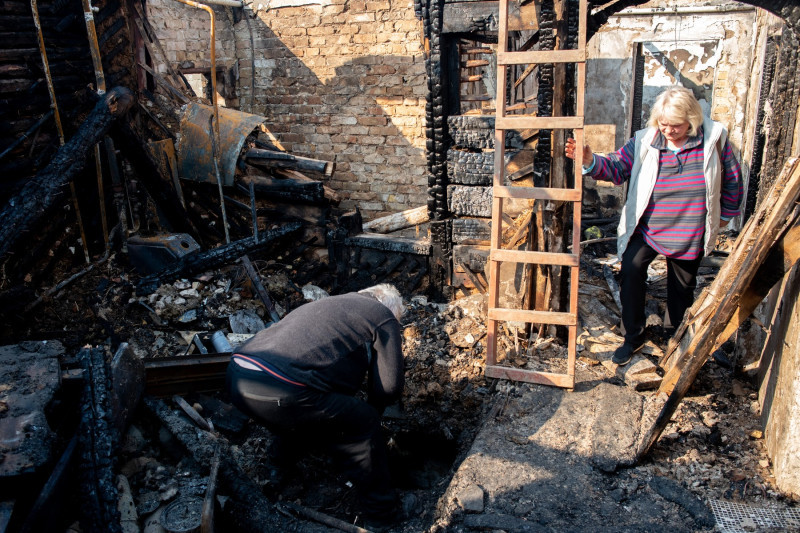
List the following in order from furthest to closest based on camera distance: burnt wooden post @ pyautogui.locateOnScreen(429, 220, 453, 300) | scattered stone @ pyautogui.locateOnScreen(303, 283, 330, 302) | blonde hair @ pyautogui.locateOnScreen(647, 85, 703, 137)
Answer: scattered stone @ pyautogui.locateOnScreen(303, 283, 330, 302) → burnt wooden post @ pyautogui.locateOnScreen(429, 220, 453, 300) → blonde hair @ pyautogui.locateOnScreen(647, 85, 703, 137)

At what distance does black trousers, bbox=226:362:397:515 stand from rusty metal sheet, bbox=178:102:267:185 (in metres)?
4.16

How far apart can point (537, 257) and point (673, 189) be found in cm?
95

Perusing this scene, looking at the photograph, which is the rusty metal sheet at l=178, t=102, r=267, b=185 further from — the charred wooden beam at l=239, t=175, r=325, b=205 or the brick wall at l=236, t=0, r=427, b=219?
the brick wall at l=236, t=0, r=427, b=219

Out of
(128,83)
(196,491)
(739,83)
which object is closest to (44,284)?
(128,83)

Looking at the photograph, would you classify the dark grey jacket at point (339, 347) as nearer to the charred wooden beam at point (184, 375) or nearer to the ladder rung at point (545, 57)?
the charred wooden beam at point (184, 375)

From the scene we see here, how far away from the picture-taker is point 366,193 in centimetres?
955

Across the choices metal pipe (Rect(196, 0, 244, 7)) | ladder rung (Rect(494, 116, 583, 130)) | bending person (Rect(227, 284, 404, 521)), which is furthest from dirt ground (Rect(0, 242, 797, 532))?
metal pipe (Rect(196, 0, 244, 7))

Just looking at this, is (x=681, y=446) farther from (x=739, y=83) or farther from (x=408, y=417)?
(x=739, y=83)

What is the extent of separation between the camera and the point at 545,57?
348 cm

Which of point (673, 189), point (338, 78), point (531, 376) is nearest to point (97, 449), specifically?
point (531, 376)

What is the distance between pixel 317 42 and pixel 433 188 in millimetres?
4973

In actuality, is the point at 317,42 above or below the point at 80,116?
above

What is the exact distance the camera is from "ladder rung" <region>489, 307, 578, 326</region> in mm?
3742

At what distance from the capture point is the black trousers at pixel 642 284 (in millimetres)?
3812
